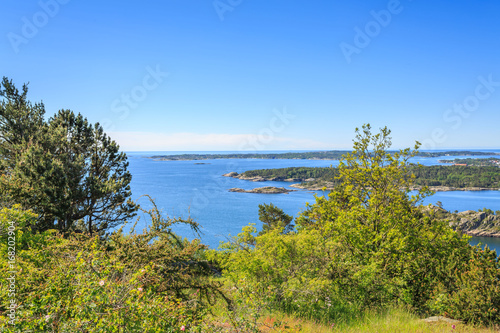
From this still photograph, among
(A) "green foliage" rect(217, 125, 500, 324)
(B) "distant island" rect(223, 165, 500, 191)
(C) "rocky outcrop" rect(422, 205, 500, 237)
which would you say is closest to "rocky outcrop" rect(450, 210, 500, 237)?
(C) "rocky outcrop" rect(422, 205, 500, 237)

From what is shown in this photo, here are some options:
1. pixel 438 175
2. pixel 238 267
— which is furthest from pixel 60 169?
pixel 438 175

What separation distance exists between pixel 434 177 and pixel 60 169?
150618 millimetres

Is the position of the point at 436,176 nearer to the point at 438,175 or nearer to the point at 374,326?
the point at 438,175

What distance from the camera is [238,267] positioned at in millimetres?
8102

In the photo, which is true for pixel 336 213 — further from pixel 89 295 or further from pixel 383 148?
pixel 89 295

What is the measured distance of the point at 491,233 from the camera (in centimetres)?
7044

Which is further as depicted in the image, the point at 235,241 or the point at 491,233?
the point at 491,233

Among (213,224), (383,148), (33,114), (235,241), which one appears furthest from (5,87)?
(213,224)

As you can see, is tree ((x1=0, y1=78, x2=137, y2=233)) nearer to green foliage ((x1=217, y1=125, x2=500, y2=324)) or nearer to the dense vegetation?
the dense vegetation

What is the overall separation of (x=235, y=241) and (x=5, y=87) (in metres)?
19.2

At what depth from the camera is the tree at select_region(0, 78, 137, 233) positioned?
13.7 metres

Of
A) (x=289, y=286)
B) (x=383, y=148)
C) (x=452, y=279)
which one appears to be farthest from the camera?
(x=383, y=148)

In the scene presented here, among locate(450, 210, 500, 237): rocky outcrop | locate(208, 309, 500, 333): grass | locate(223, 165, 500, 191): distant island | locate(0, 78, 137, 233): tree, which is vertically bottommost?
locate(450, 210, 500, 237): rocky outcrop

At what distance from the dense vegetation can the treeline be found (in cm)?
10724
